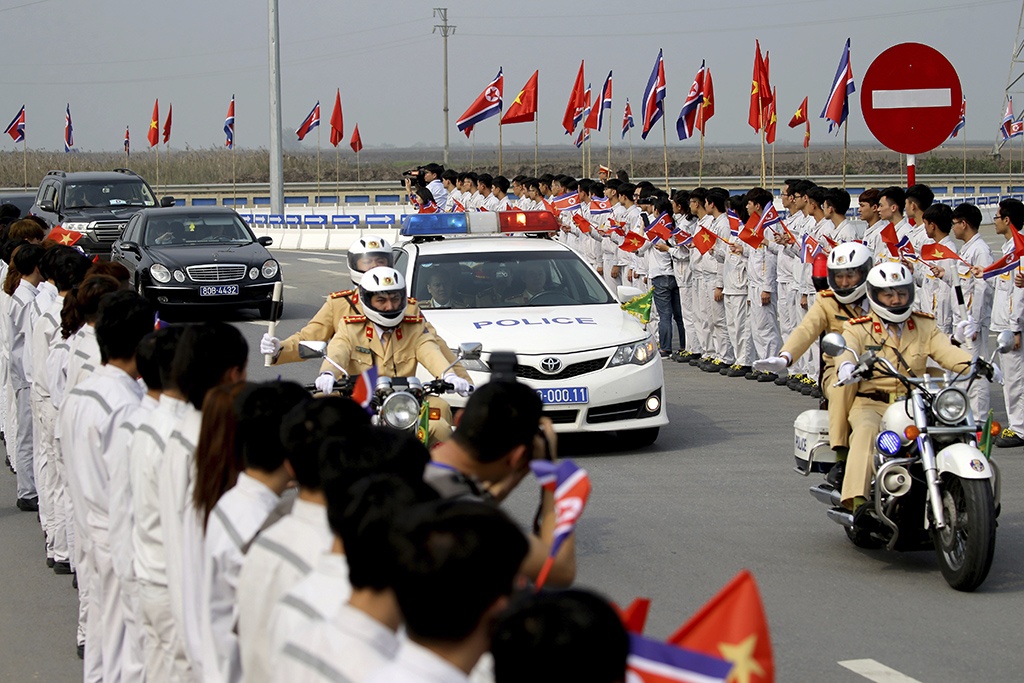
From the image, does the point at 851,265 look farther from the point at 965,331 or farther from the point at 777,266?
the point at 777,266

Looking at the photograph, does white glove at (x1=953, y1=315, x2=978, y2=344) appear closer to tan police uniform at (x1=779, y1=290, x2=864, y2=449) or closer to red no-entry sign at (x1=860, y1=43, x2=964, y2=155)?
tan police uniform at (x1=779, y1=290, x2=864, y2=449)

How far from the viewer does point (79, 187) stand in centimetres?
2702

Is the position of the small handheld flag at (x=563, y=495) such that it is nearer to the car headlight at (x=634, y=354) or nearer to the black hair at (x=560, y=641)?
the black hair at (x=560, y=641)

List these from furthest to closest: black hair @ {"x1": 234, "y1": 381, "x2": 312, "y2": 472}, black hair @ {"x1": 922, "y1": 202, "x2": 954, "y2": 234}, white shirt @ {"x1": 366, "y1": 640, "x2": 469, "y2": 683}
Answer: black hair @ {"x1": 922, "y1": 202, "x2": 954, "y2": 234}, black hair @ {"x1": 234, "y1": 381, "x2": 312, "y2": 472}, white shirt @ {"x1": 366, "y1": 640, "x2": 469, "y2": 683}

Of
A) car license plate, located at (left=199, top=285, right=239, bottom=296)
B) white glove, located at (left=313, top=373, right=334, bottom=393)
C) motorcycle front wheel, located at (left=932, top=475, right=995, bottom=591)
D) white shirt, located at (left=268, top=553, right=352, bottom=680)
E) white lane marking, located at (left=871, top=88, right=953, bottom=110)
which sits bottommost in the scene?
motorcycle front wheel, located at (left=932, top=475, right=995, bottom=591)

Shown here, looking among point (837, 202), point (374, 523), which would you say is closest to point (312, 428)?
point (374, 523)

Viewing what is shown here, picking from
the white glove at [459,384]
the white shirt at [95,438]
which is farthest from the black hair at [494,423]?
the white glove at [459,384]

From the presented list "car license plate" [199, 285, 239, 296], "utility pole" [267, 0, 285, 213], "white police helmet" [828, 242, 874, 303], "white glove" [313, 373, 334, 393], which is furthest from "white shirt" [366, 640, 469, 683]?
"utility pole" [267, 0, 285, 213]

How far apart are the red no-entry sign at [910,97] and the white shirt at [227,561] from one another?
721 centimetres

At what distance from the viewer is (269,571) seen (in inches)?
137

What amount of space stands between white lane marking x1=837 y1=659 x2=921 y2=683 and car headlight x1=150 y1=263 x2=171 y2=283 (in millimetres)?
15611

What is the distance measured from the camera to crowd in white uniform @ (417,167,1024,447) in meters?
12.3

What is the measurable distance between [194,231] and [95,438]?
17.2 meters

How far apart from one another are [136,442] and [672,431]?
8.31 m
